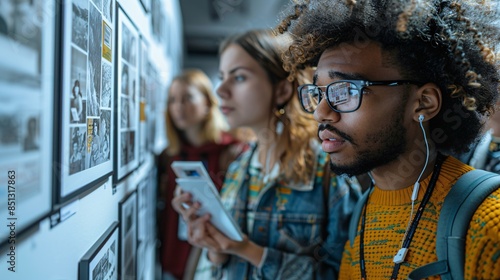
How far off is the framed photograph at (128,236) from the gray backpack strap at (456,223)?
90 centimetres

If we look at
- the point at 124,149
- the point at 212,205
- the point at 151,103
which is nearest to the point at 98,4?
the point at 124,149

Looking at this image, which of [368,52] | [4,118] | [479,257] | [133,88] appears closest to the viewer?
[4,118]

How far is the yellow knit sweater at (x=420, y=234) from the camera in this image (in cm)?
77

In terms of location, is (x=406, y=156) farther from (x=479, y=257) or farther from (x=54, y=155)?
(x=54, y=155)

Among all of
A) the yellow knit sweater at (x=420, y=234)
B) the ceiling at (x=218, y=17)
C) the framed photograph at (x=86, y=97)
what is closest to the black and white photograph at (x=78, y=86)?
the framed photograph at (x=86, y=97)

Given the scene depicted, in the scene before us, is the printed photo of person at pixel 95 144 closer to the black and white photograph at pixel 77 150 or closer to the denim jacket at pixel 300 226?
the black and white photograph at pixel 77 150

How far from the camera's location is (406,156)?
3.35 ft

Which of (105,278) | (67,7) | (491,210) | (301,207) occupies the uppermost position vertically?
(67,7)

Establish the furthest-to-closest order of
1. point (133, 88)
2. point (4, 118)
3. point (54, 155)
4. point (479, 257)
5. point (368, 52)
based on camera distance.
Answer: point (133, 88) → point (368, 52) → point (479, 257) → point (54, 155) → point (4, 118)

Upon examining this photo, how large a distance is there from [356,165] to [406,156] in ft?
0.47

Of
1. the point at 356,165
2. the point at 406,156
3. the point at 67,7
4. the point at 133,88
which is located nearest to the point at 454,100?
the point at 406,156

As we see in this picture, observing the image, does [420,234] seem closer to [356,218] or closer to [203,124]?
[356,218]

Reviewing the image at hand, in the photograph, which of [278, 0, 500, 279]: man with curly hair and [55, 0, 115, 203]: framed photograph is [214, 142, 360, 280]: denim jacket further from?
[55, 0, 115, 203]: framed photograph

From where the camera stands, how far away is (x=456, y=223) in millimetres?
833
